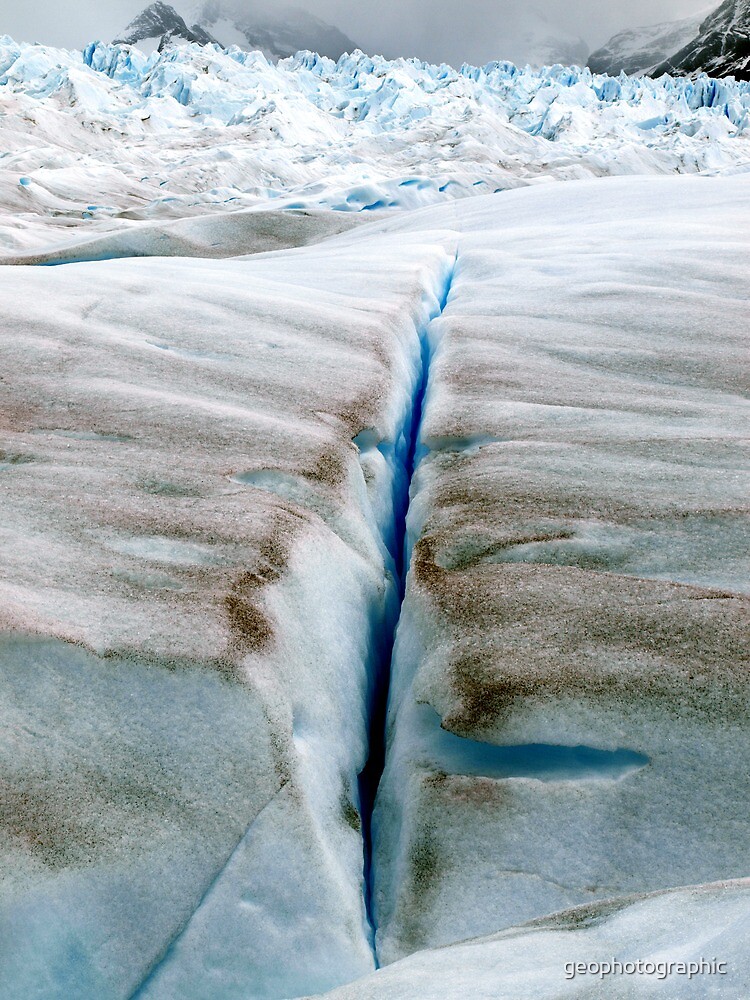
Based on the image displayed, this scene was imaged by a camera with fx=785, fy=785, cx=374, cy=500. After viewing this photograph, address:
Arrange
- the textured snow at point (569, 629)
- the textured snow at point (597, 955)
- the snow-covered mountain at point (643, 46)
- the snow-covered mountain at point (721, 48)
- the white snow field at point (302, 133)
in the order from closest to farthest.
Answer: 1. the textured snow at point (597, 955)
2. the textured snow at point (569, 629)
3. the white snow field at point (302, 133)
4. the snow-covered mountain at point (721, 48)
5. the snow-covered mountain at point (643, 46)

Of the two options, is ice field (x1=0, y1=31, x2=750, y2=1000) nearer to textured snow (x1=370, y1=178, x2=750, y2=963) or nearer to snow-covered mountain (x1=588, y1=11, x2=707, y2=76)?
textured snow (x1=370, y1=178, x2=750, y2=963)

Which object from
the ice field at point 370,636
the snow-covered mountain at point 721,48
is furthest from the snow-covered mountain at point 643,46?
the ice field at point 370,636

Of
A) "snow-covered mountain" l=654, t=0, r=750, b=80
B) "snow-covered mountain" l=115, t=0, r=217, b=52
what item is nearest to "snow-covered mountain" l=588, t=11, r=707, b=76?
"snow-covered mountain" l=654, t=0, r=750, b=80

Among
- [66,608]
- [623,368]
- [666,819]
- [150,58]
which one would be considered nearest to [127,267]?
[623,368]

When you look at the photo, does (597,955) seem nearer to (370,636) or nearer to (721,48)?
(370,636)

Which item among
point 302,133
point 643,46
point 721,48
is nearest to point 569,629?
point 302,133

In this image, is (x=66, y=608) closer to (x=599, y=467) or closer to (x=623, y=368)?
(x=599, y=467)

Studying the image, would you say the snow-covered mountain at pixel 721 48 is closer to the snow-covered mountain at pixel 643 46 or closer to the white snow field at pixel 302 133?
the snow-covered mountain at pixel 643 46
